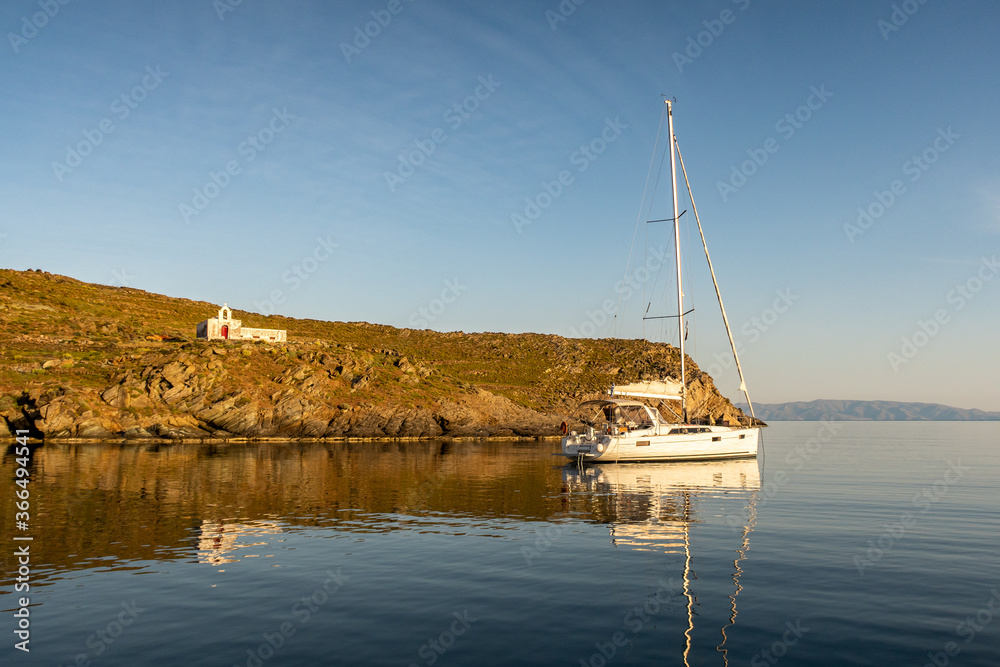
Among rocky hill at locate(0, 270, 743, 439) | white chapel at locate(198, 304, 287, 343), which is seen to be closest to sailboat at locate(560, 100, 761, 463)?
rocky hill at locate(0, 270, 743, 439)

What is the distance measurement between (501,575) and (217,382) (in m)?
72.5

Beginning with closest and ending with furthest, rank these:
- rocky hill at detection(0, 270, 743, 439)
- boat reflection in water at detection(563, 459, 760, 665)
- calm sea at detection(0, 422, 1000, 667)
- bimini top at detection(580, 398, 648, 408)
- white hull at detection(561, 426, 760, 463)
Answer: calm sea at detection(0, 422, 1000, 667)
boat reflection in water at detection(563, 459, 760, 665)
white hull at detection(561, 426, 760, 463)
bimini top at detection(580, 398, 648, 408)
rocky hill at detection(0, 270, 743, 439)

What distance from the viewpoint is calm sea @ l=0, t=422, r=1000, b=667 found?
1070cm

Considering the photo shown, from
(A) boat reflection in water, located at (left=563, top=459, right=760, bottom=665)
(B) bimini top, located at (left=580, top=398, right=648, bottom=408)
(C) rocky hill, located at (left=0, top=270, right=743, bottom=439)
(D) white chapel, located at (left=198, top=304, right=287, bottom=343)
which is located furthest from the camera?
(D) white chapel, located at (left=198, top=304, right=287, bottom=343)

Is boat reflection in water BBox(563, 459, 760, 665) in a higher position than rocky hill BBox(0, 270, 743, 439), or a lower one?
lower

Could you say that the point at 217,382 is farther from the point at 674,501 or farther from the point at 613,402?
the point at 674,501

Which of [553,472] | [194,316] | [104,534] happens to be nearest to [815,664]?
[104,534]

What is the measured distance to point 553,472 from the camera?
4425cm

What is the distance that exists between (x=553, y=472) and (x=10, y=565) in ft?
108

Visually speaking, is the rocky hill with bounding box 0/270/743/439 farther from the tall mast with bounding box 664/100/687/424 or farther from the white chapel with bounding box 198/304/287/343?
the tall mast with bounding box 664/100/687/424

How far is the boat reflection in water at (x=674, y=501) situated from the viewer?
17.6 metres

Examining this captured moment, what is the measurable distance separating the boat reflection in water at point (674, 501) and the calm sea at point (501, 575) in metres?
0.17

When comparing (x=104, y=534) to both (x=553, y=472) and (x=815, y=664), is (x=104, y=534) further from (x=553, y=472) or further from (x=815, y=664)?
(x=553, y=472)

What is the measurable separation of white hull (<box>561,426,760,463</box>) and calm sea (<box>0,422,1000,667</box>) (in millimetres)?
15270
